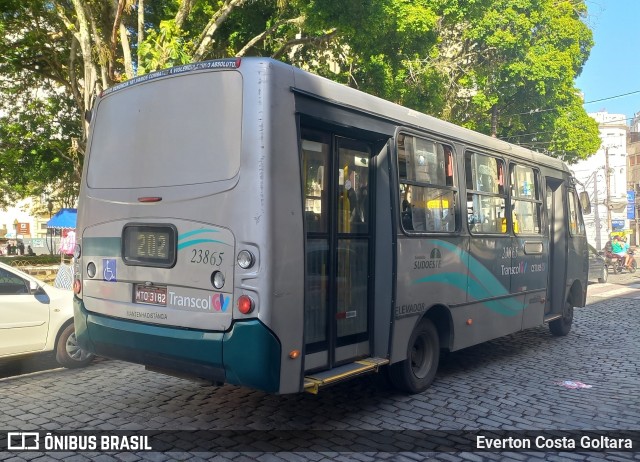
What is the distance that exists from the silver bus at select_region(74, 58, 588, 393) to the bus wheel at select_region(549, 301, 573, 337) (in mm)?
4093

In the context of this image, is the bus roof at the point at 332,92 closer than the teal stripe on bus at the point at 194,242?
No

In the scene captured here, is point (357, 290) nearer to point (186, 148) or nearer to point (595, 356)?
point (186, 148)

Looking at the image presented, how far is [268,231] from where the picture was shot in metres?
4.47

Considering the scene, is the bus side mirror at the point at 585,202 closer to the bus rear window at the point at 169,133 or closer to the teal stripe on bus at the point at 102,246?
the bus rear window at the point at 169,133

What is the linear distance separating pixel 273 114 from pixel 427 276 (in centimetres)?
275

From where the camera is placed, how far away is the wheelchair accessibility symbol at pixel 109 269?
536 cm

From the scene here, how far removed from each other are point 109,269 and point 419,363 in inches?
139

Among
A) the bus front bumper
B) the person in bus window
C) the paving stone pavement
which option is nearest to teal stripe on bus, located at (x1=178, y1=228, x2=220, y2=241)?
the bus front bumper

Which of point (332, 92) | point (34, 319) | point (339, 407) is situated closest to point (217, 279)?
point (332, 92)

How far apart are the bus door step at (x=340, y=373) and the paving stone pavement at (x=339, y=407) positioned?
0.51m

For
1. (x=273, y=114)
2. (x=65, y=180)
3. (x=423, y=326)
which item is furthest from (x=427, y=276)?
(x=65, y=180)

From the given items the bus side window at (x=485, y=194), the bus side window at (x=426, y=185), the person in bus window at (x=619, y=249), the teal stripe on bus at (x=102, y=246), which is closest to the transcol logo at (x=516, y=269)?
the bus side window at (x=485, y=194)

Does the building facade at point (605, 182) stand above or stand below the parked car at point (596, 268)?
above

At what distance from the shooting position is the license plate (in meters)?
4.95
